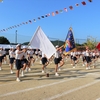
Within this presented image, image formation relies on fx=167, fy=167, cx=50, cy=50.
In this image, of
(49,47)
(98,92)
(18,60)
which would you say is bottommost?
(98,92)

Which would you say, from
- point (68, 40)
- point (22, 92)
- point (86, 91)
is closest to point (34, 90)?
point (22, 92)

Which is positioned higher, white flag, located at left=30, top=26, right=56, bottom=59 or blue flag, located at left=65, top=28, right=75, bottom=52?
blue flag, located at left=65, top=28, right=75, bottom=52

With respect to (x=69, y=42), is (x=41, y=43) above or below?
below

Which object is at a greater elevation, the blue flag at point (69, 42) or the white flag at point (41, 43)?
the blue flag at point (69, 42)

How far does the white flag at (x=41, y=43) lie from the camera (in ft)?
30.5

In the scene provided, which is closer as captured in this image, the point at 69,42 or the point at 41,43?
the point at 41,43

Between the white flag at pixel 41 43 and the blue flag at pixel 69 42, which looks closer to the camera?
the white flag at pixel 41 43

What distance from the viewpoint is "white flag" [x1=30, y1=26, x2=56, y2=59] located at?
366 inches

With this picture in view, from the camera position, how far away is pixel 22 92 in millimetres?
6070

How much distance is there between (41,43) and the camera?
954 centimetres

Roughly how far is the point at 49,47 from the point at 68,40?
333 inches

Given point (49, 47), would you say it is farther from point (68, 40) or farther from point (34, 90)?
point (68, 40)

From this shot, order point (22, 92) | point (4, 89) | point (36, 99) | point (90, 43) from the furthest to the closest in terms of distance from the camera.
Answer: point (90, 43)
point (4, 89)
point (22, 92)
point (36, 99)

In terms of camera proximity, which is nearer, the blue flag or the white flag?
the white flag
